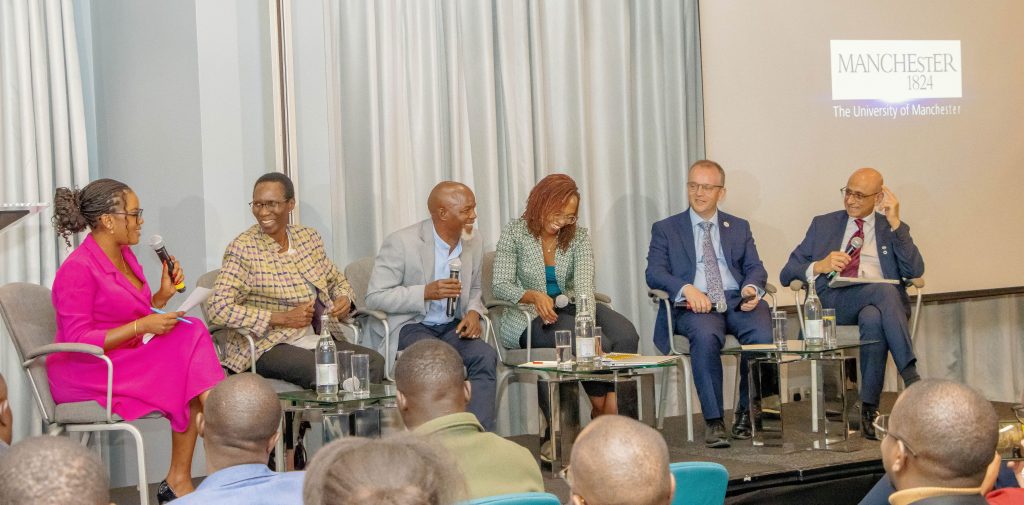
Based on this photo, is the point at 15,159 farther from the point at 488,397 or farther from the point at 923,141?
the point at 923,141

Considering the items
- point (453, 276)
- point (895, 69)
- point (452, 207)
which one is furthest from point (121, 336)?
point (895, 69)

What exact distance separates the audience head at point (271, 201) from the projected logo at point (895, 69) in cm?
357

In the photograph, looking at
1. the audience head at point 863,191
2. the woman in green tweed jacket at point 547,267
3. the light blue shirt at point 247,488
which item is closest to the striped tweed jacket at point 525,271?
the woman in green tweed jacket at point 547,267

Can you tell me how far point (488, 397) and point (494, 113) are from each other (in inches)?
68.9

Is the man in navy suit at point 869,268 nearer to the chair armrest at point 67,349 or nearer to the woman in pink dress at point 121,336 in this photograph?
the woman in pink dress at point 121,336

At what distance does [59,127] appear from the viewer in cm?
512

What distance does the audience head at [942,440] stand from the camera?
2.09 metres

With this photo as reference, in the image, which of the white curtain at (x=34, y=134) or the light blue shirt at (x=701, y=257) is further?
the light blue shirt at (x=701, y=257)

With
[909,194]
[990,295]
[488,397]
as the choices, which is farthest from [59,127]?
[990,295]

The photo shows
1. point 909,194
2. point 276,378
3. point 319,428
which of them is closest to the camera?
point 276,378

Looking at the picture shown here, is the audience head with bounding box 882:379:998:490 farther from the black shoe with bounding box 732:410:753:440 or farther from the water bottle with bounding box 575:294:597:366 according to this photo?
the black shoe with bounding box 732:410:753:440

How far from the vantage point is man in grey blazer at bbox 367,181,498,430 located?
5.10 meters

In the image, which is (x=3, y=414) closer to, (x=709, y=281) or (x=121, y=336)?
(x=121, y=336)

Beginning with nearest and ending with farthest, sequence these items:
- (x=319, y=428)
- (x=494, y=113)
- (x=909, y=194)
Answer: (x=319, y=428) < (x=494, y=113) < (x=909, y=194)
